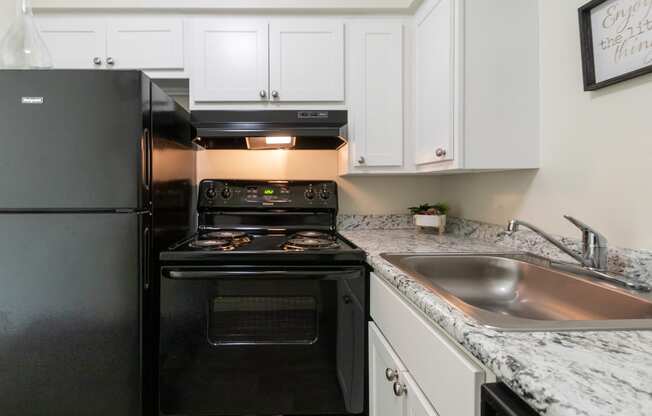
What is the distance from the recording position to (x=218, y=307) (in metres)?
1.44

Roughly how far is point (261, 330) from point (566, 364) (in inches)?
44.5

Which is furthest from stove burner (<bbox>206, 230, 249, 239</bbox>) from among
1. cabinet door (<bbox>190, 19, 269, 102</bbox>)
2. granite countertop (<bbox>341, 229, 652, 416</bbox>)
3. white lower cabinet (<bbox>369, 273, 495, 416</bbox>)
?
granite countertop (<bbox>341, 229, 652, 416</bbox>)

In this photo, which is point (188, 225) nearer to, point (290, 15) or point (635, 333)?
point (290, 15)

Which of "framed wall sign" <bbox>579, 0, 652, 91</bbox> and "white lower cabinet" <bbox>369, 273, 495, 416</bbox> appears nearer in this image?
"white lower cabinet" <bbox>369, 273, 495, 416</bbox>

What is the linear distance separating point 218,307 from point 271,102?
1050mm

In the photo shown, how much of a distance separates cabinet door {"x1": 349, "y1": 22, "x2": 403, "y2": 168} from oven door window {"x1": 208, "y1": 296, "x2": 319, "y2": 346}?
2.70ft

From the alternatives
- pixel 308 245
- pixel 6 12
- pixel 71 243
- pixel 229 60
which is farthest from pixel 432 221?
pixel 6 12

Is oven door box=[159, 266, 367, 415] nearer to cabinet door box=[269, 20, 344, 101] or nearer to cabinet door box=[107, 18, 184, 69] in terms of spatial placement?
cabinet door box=[269, 20, 344, 101]

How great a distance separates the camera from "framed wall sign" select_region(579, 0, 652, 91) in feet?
3.13

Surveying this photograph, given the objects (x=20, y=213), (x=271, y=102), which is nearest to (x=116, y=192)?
(x=20, y=213)

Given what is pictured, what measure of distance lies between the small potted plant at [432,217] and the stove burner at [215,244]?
100 cm

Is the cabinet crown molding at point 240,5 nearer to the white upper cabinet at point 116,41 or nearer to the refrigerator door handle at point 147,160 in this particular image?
the white upper cabinet at point 116,41

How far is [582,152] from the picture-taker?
118 centimetres

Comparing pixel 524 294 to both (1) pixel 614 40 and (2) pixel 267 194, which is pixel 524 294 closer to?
(1) pixel 614 40
